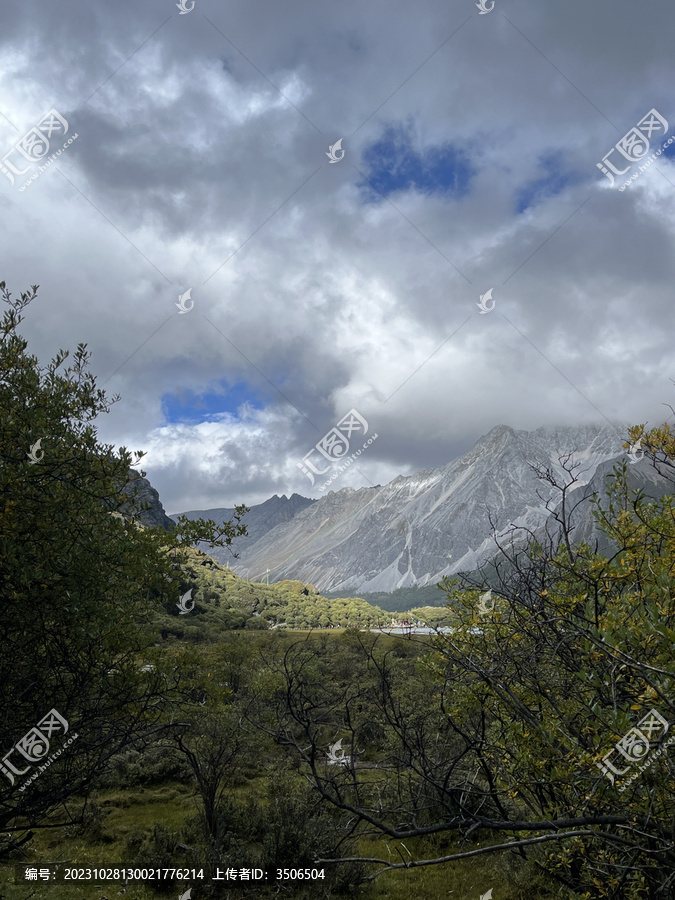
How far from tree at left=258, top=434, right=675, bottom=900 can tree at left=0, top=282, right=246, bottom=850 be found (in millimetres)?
3001

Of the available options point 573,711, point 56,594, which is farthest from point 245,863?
point 573,711

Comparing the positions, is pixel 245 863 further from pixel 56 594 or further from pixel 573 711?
pixel 573 711

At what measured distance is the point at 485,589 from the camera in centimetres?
626

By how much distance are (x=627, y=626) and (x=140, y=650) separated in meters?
7.17

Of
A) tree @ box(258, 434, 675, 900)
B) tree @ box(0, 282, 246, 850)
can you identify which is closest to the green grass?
tree @ box(0, 282, 246, 850)

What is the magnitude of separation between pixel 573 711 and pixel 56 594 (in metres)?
6.48

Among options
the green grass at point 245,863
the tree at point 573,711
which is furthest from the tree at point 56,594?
the green grass at point 245,863

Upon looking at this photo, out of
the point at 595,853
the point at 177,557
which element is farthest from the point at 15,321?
the point at 595,853

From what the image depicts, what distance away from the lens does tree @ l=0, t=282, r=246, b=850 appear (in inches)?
227

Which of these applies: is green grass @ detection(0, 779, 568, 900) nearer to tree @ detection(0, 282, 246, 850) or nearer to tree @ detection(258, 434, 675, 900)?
tree @ detection(0, 282, 246, 850)

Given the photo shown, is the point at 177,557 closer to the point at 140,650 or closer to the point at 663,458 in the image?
the point at 140,650

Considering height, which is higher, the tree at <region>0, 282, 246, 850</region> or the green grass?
the tree at <region>0, 282, 246, 850</region>

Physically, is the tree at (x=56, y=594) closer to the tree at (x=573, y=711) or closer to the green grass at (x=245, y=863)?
the tree at (x=573, y=711)

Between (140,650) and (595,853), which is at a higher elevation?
(140,650)
